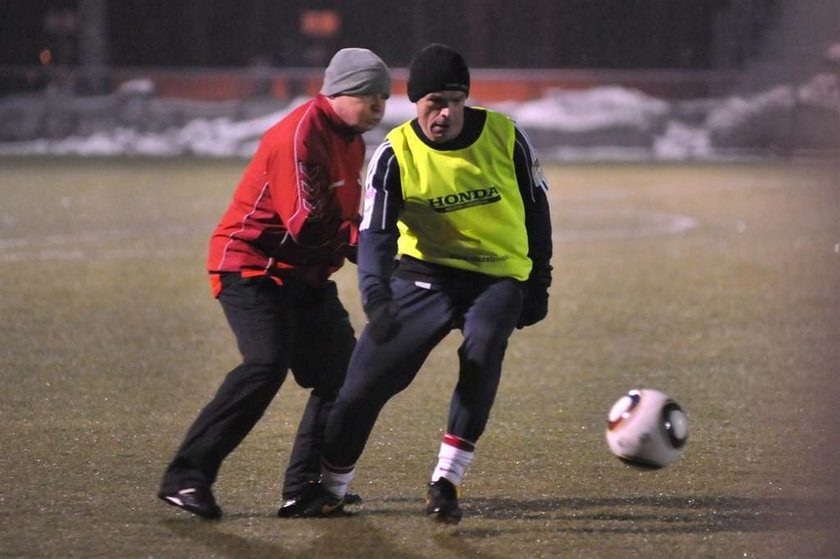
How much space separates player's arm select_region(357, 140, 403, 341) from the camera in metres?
4.91

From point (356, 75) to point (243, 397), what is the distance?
1.23 m

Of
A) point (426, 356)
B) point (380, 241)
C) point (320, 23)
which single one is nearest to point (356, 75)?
point (380, 241)

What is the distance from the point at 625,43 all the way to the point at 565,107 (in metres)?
6.64

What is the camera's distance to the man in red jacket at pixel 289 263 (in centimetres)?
493

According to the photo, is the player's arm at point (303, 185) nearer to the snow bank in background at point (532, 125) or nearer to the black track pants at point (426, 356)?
the black track pants at point (426, 356)

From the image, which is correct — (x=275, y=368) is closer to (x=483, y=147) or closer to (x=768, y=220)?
(x=483, y=147)

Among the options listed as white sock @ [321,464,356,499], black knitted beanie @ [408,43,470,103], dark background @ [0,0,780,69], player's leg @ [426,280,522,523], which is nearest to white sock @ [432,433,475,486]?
player's leg @ [426,280,522,523]

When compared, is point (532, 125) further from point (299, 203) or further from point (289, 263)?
point (299, 203)

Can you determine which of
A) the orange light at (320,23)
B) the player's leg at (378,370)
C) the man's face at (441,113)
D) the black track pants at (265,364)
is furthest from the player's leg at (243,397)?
the orange light at (320,23)

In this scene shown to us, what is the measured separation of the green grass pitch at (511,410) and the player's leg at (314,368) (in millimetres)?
172

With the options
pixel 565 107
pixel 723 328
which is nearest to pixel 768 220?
pixel 723 328

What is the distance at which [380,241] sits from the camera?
4.95m

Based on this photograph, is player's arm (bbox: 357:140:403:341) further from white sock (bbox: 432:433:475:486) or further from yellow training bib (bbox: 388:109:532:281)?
white sock (bbox: 432:433:475:486)

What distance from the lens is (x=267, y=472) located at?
5.83 m
